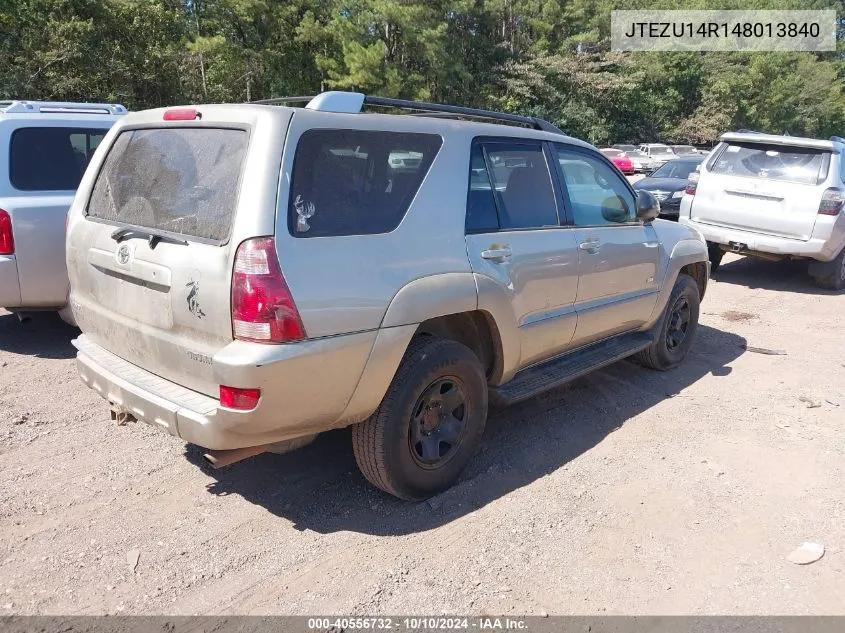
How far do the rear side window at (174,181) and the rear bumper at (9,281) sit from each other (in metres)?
2.06

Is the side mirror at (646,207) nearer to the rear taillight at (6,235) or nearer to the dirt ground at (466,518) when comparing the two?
the dirt ground at (466,518)

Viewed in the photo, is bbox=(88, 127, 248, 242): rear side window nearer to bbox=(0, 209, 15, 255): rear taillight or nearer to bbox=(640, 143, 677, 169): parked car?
bbox=(0, 209, 15, 255): rear taillight

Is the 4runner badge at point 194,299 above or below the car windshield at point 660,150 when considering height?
below

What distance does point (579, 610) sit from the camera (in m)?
2.80

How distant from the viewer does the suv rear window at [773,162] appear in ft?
28.0

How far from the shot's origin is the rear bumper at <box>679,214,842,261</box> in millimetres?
8336

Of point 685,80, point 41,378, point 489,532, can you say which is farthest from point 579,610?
point 685,80

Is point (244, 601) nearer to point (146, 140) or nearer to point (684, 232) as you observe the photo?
point (146, 140)

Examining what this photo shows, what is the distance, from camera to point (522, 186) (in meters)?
4.05

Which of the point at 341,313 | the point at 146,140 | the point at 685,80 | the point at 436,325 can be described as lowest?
the point at 436,325

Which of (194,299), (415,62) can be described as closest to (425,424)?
(194,299)

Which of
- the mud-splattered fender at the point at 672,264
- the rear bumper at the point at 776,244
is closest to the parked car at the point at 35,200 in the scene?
the mud-splattered fender at the point at 672,264

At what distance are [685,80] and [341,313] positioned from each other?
48.0 m

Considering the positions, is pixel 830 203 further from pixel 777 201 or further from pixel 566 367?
pixel 566 367
